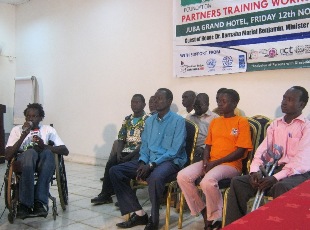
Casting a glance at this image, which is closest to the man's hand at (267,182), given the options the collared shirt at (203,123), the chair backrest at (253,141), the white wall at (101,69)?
the chair backrest at (253,141)

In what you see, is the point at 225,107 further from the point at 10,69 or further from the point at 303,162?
the point at 10,69

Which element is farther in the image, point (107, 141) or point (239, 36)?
point (107, 141)

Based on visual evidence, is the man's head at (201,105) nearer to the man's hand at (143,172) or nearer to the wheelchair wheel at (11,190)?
the man's hand at (143,172)

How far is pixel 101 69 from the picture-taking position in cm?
581

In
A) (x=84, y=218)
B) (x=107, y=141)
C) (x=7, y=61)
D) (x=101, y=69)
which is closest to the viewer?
(x=84, y=218)

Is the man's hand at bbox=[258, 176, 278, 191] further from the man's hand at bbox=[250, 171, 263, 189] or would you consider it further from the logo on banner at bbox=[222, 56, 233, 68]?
the logo on banner at bbox=[222, 56, 233, 68]

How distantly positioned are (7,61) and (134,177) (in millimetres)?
5866

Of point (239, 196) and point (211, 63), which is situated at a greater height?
point (211, 63)

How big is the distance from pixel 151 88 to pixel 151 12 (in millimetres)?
1155

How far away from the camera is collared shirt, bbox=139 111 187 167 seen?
2.81 m

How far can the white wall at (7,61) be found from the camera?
7383mm

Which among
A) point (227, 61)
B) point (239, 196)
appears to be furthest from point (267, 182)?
point (227, 61)

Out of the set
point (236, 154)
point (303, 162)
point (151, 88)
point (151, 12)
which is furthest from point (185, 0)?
point (303, 162)

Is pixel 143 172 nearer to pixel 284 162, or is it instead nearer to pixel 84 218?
pixel 84 218
